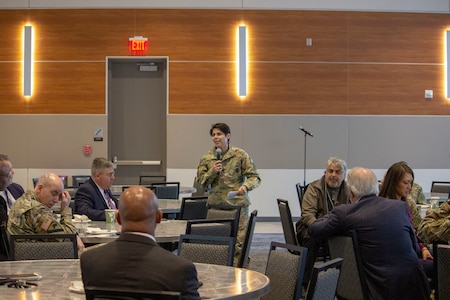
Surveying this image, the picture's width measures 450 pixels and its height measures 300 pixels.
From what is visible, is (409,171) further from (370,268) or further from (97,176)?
(97,176)

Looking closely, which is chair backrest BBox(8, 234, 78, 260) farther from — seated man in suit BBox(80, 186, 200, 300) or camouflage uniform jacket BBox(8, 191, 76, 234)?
seated man in suit BBox(80, 186, 200, 300)

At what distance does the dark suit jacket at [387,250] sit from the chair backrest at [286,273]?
2.81ft

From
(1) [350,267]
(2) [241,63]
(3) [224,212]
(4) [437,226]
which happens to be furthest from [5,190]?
(2) [241,63]

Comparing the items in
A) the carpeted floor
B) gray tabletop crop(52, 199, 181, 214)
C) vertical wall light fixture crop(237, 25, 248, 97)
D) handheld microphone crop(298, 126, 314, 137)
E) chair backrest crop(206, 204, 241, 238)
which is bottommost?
the carpeted floor

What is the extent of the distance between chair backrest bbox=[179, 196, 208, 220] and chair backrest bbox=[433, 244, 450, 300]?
2963 mm

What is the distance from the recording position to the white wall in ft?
37.9

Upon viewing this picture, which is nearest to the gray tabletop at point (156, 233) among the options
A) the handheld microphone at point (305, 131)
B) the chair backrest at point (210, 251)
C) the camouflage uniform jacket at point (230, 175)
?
the chair backrest at point (210, 251)

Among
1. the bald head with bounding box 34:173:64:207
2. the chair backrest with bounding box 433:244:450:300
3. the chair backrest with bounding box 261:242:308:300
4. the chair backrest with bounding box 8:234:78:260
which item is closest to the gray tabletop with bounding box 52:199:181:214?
the bald head with bounding box 34:173:64:207

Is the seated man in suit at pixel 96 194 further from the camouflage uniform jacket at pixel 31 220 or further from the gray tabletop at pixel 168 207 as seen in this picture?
the camouflage uniform jacket at pixel 31 220

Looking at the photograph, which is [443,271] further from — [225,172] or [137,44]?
[137,44]

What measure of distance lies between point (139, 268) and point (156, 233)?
97.8 inches

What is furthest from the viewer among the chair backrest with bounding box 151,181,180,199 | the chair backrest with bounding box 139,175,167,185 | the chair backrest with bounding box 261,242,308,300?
the chair backrest with bounding box 139,175,167,185

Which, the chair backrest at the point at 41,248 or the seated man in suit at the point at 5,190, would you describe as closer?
the chair backrest at the point at 41,248

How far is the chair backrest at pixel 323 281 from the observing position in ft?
9.40
